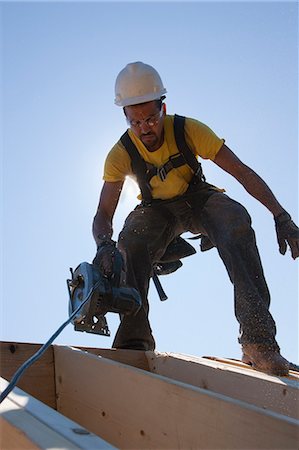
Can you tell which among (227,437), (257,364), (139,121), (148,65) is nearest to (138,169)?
(139,121)

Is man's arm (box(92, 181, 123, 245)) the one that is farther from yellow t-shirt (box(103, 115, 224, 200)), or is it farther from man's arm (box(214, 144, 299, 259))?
man's arm (box(214, 144, 299, 259))

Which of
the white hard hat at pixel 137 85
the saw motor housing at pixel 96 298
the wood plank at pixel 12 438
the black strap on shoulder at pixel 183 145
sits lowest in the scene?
the wood plank at pixel 12 438

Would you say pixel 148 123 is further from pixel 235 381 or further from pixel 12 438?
pixel 12 438

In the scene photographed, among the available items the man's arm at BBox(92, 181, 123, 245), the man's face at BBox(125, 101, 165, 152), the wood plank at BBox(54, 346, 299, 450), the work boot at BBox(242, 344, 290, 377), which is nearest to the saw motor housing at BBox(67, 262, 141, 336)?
the wood plank at BBox(54, 346, 299, 450)

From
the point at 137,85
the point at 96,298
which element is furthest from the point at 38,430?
the point at 137,85

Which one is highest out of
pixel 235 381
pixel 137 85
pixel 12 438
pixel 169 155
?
pixel 137 85

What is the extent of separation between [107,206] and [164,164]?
1.45 ft

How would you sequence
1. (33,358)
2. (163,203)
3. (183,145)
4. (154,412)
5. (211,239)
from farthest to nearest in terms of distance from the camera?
(163,203), (183,145), (211,239), (154,412), (33,358)

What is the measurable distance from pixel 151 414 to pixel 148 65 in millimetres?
2426

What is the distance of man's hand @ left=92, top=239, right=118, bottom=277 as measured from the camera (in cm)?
253

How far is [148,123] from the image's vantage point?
3127 millimetres

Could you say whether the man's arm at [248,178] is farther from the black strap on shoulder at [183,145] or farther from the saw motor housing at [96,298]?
the saw motor housing at [96,298]

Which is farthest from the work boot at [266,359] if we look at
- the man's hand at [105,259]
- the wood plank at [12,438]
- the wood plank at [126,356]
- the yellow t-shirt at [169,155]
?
the wood plank at [12,438]

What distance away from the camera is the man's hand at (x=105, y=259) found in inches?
99.4
